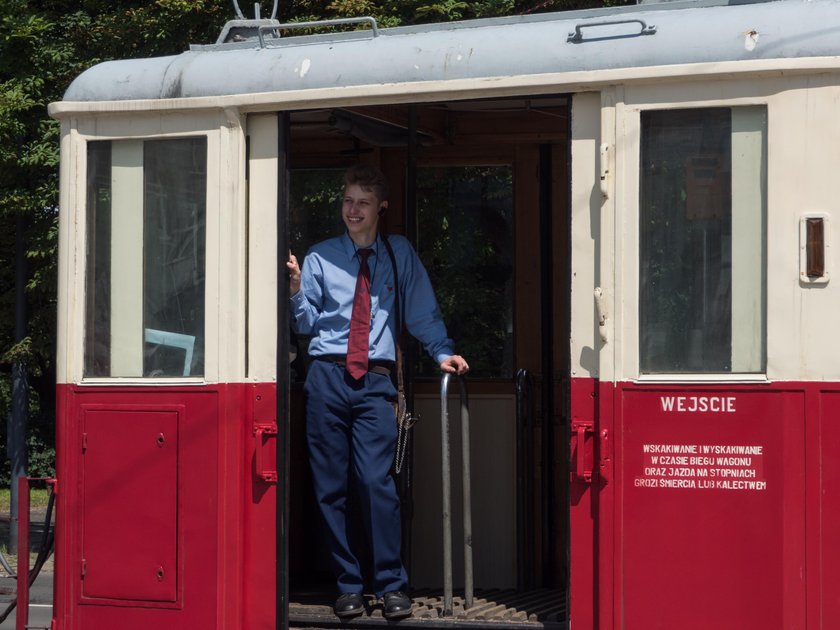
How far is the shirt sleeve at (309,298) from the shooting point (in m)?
5.59

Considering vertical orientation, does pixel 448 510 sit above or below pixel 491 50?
below

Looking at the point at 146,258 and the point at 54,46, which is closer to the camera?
the point at 146,258

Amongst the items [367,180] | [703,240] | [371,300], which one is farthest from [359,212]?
[703,240]

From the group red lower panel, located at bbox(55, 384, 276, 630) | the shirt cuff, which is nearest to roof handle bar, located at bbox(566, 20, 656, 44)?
the shirt cuff

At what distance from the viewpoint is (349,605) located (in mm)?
5453

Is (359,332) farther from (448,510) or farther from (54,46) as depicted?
(54,46)

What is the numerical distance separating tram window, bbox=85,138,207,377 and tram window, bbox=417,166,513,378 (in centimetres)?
166

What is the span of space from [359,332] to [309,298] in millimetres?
272

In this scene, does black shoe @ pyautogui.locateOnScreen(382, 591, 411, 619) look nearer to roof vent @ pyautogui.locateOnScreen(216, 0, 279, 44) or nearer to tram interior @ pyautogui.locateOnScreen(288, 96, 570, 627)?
Answer: tram interior @ pyautogui.locateOnScreen(288, 96, 570, 627)

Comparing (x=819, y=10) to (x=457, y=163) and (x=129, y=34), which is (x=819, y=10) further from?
(x=129, y=34)

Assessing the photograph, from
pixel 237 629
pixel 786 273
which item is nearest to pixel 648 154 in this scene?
pixel 786 273

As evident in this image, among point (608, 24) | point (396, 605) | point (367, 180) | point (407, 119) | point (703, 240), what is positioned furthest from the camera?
point (407, 119)

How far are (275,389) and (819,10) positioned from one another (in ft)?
8.12

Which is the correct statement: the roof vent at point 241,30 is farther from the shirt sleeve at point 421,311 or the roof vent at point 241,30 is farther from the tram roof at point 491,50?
the shirt sleeve at point 421,311
